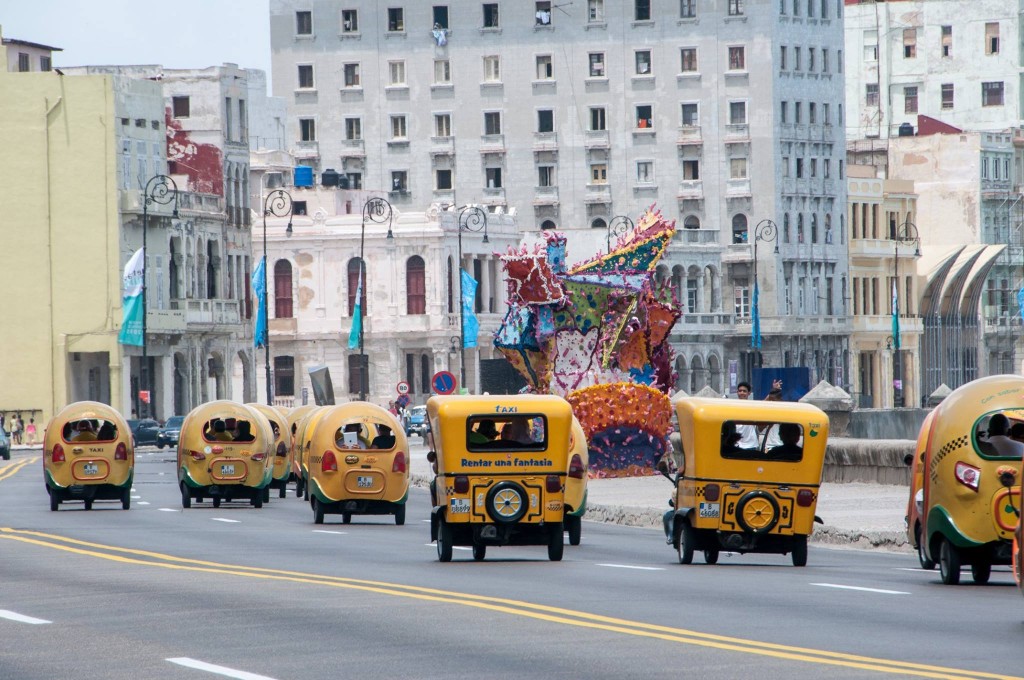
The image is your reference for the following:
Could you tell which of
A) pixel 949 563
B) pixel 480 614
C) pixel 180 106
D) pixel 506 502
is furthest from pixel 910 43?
pixel 480 614

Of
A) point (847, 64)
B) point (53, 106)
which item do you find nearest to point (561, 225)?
point (847, 64)

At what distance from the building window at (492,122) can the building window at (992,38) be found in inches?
1197

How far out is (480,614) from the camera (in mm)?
17141

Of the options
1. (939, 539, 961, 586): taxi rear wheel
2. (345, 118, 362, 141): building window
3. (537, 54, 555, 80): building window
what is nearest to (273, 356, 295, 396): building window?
(345, 118, 362, 141): building window

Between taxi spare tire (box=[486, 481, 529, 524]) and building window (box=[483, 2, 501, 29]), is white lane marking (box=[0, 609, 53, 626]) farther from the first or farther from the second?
building window (box=[483, 2, 501, 29])

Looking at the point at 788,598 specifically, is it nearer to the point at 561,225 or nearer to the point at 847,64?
the point at 561,225

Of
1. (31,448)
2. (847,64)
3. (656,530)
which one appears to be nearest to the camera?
(656,530)

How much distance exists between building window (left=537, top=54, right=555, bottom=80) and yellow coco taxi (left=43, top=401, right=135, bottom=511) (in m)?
86.7

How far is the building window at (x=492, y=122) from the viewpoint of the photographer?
126 meters

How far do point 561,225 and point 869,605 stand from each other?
351 feet

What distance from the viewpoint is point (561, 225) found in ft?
410

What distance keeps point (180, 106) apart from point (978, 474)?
8560 cm

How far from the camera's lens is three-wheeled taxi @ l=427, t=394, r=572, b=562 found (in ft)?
81.8

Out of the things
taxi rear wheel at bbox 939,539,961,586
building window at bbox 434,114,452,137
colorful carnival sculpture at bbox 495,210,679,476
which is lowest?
taxi rear wheel at bbox 939,539,961,586
